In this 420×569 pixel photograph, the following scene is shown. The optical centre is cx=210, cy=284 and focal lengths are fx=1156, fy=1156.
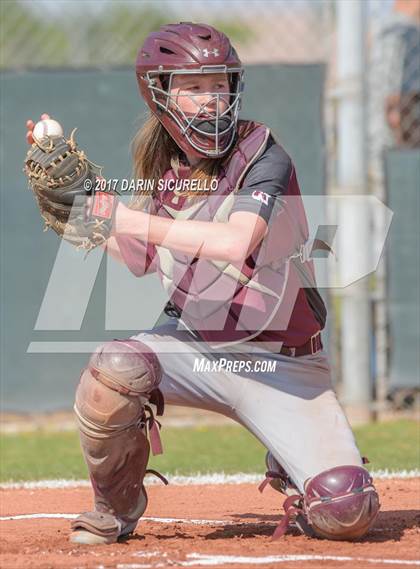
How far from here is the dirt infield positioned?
11.7ft

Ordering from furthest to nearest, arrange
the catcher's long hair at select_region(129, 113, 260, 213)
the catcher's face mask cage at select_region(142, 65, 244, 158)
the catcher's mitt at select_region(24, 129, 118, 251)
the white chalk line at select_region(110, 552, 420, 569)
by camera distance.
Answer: the catcher's long hair at select_region(129, 113, 260, 213) < the catcher's face mask cage at select_region(142, 65, 244, 158) < the catcher's mitt at select_region(24, 129, 118, 251) < the white chalk line at select_region(110, 552, 420, 569)

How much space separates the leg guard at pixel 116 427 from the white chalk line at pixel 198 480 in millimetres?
1498

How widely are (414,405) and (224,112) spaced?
422 centimetres

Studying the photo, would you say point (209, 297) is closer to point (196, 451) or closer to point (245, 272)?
point (245, 272)

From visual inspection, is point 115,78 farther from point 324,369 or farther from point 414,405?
point 324,369

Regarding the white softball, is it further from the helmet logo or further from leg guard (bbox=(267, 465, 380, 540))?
leg guard (bbox=(267, 465, 380, 540))

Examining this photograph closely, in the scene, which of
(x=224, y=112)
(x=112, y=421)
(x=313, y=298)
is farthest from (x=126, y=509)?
(x=224, y=112)

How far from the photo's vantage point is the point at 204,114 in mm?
4039

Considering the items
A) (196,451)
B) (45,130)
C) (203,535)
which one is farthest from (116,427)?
(196,451)

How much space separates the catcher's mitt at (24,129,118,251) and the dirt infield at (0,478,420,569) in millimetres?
1044

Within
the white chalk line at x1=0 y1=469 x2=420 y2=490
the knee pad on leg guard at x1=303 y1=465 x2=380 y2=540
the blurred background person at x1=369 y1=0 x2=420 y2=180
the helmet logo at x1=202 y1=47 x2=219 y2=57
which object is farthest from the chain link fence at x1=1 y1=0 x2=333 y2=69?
the knee pad on leg guard at x1=303 y1=465 x2=380 y2=540

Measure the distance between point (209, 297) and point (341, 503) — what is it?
0.87m

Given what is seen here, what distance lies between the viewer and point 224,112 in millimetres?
4035

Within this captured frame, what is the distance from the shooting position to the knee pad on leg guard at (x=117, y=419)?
3.77 m
